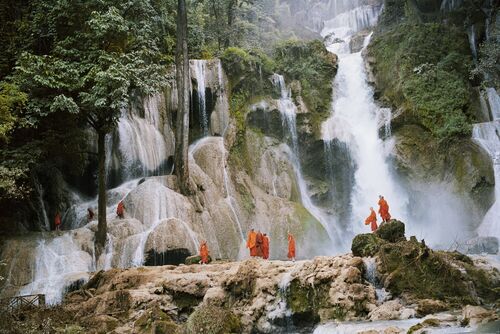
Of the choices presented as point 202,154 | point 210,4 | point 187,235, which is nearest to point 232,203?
point 202,154

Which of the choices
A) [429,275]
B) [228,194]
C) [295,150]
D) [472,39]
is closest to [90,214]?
[228,194]

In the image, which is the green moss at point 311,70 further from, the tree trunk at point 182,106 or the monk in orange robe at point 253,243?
the monk in orange robe at point 253,243

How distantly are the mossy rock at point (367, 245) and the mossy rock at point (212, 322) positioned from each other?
4.21 meters

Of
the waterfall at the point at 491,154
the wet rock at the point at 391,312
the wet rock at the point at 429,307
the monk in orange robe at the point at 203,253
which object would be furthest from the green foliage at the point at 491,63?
the monk in orange robe at the point at 203,253

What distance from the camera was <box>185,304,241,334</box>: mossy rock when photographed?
12.0m

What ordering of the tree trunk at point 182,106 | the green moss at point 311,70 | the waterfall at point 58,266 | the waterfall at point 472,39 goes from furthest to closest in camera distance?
the green moss at point 311,70 < the waterfall at point 472,39 < the tree trunk at point 182,106 < the waterfall at point 58,266

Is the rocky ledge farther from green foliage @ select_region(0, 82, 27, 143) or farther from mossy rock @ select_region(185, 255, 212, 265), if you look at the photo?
green foliage @ select_region(0, 82, 27, 143)

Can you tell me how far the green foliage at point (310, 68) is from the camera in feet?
101

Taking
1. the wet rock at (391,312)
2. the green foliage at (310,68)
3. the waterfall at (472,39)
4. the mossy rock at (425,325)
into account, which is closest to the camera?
the mossy rock at (425,325)

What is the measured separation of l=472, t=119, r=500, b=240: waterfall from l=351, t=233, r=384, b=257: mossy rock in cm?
913

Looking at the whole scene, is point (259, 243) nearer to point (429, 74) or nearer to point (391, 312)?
point (391, 312)

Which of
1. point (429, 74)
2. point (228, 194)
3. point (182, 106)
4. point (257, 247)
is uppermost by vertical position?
point (429, 74)

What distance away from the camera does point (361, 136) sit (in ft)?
96.4

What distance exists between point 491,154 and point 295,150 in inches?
420
